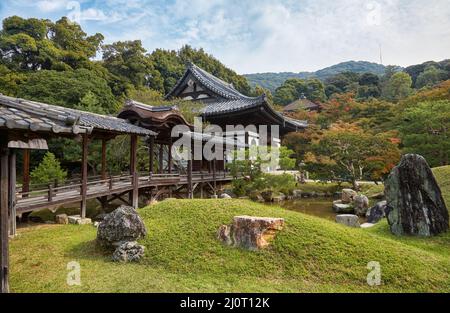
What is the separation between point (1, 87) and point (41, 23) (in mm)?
11192

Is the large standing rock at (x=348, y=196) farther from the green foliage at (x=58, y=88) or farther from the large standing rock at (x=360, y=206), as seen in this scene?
the green foliage at (x=58, y=88)

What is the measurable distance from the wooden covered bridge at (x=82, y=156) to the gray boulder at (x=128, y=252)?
72.7 inches

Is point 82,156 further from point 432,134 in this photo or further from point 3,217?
point 432,134

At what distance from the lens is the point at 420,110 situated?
18188mm

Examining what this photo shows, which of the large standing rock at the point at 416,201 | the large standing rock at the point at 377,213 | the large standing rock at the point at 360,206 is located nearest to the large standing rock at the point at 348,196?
the large standing rock at the point at 360,206

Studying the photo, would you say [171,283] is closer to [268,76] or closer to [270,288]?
[270,288]

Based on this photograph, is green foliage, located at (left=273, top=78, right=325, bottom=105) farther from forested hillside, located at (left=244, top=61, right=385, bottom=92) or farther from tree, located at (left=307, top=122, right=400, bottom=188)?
forested hillside, located at (left=244, top=61, right=385, bottom=92)

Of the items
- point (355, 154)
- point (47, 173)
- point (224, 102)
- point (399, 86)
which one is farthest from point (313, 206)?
point (399, 86)

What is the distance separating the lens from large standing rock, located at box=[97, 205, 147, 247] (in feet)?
20.3

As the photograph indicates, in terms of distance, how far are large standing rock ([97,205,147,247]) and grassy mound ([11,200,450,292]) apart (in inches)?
9.7

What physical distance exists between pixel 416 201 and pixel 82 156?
10.3m

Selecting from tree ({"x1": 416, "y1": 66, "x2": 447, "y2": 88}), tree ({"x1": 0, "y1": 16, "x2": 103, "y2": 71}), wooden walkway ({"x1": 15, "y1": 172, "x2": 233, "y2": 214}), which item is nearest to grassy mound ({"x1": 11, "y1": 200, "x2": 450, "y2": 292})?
wooden walkway ({"x1": 15, "y1": 172, "x2": 233, "y2": 214})

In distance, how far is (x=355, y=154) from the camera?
1903 centimetres
